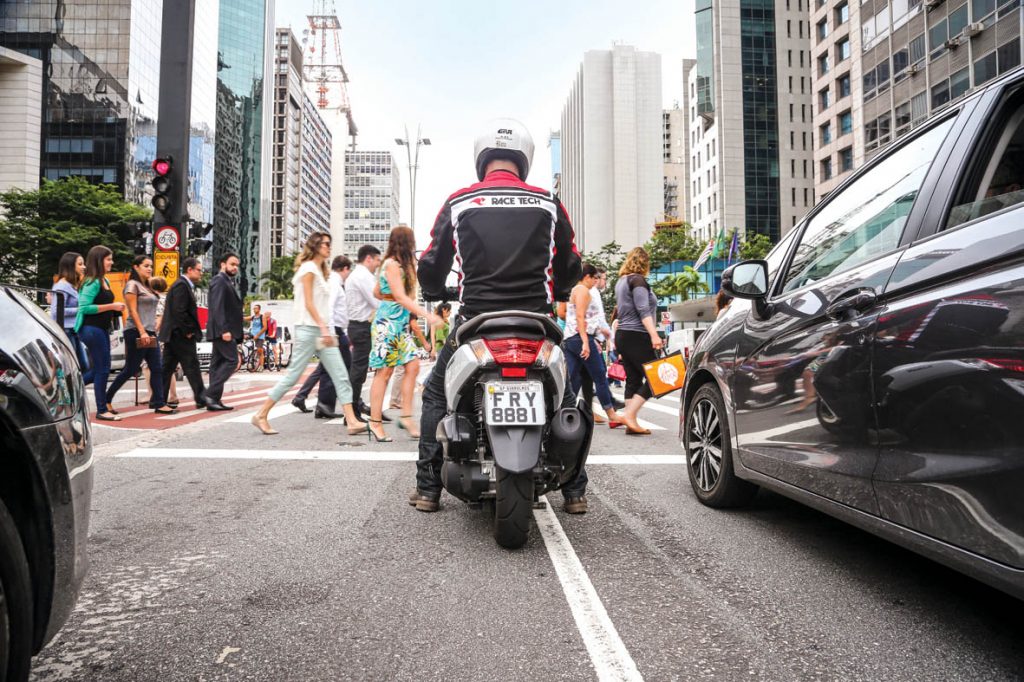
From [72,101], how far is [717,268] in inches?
2582

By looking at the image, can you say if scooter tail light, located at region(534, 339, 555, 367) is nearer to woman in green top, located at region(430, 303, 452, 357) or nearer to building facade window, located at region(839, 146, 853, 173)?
woman in green top, located at region(430, 303, 452, 357)

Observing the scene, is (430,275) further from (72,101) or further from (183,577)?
(72,101)

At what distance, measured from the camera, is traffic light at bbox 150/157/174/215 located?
37.6ft

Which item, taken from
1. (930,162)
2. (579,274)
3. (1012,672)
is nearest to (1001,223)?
(930,162)

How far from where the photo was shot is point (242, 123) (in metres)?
110

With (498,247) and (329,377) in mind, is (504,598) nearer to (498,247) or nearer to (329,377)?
(498,247)

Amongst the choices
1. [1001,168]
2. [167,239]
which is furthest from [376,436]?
[167,239]

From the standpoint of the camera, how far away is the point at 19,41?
226 ft

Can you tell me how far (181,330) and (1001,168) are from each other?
28.3 feet

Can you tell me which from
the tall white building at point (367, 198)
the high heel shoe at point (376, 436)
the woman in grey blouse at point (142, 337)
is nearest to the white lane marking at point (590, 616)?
the high heel shoe at point (376, 436)

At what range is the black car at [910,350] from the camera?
1871mm

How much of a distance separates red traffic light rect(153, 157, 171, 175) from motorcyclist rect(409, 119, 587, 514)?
956 centimetres

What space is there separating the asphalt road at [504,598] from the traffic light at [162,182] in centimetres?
859

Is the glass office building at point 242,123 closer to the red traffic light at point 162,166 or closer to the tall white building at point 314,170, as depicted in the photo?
the tall white building at point 314,170
